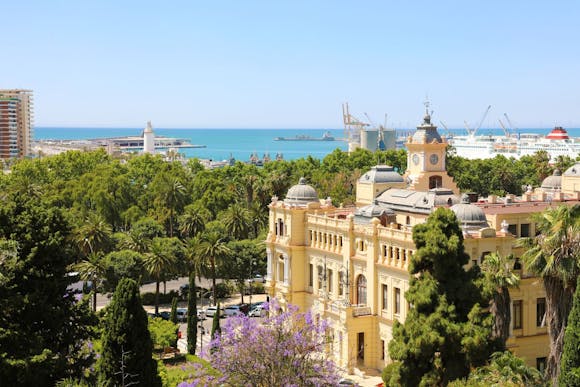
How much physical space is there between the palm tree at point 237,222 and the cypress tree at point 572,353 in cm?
5204

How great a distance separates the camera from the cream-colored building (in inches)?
1914

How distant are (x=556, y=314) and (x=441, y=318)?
17.2 feet

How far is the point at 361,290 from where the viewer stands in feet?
182

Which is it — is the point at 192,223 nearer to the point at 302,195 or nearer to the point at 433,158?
the point at 302,195

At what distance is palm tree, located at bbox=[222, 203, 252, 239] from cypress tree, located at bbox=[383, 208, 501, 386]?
43.3 m

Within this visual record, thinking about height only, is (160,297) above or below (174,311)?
below

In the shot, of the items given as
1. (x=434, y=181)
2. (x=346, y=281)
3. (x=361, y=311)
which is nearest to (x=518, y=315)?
(x=361, y=311)

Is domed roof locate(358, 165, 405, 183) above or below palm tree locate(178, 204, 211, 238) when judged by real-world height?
above

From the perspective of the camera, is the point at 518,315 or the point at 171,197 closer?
the point at 518,315

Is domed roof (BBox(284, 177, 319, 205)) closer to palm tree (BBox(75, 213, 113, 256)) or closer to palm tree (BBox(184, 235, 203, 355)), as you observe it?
palm tree (BBox(184, 235, 203, 355))

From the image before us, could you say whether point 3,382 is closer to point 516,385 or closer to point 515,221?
point 516,385

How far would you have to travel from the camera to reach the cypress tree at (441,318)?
1516 inches

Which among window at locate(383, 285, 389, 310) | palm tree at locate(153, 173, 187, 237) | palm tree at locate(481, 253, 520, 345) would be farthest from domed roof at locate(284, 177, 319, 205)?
palm tree at locate(153, 173, 187, 237)

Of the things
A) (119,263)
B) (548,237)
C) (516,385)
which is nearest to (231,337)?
(516,385)
